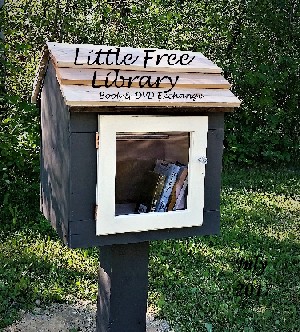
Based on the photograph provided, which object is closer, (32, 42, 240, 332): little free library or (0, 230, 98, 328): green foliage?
(32, 42, 240, 332): little free library

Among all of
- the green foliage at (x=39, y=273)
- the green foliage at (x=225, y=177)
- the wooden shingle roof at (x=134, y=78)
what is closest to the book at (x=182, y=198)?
the wooden shingle roof at (x=134, y=78)

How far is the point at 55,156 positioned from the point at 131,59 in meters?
0.50

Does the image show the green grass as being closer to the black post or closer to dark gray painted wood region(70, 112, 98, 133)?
the black post

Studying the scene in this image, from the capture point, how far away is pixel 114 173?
6.89 ft

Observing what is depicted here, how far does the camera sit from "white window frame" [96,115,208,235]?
2057 millimetres

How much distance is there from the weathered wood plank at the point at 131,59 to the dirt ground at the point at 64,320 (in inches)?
63.0

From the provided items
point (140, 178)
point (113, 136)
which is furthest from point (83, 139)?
point (140, 178)

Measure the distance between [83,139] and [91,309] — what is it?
1611 mm

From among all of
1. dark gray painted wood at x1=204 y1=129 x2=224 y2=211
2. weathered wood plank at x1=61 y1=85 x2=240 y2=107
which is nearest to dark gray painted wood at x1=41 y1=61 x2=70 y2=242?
weathered wood plank at x1=61 y1=85 x2=240 y2=107

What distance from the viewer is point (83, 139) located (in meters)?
2.03

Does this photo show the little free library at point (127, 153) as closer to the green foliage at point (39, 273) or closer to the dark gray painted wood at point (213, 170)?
the dark gray painted wood at point (213, 170)

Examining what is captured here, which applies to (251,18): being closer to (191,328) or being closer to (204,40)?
(204,40)

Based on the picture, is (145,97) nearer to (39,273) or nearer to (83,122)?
(83,122)

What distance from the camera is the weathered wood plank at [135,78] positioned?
6.55 ft
